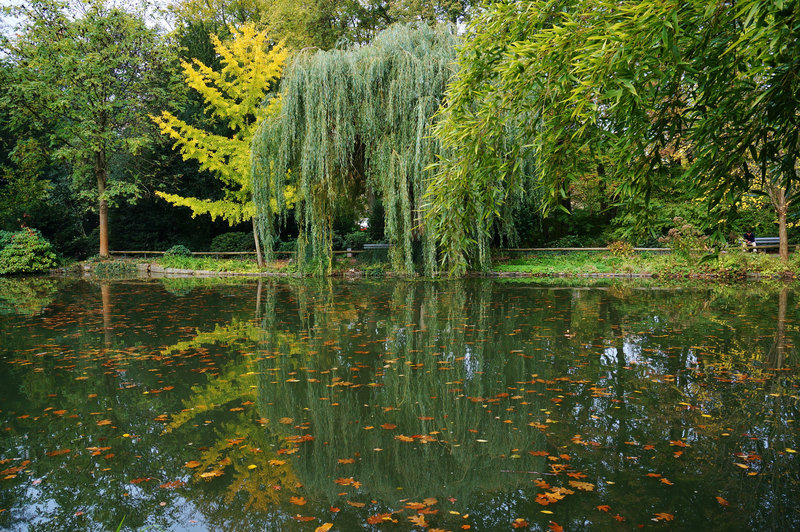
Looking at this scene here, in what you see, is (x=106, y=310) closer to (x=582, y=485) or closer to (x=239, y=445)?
(x=239, y=445)

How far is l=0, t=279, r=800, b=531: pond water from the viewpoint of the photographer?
3.14m

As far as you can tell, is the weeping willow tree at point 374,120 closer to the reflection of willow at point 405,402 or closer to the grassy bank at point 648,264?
the grassy bank at point 648,264

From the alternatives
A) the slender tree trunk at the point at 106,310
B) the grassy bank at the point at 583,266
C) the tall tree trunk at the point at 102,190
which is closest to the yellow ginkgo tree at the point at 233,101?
the grassy bank at the point at 583,266

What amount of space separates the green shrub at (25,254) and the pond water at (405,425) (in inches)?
610

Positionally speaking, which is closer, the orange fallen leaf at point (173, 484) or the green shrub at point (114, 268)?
the orange fallen leaf at point (173, 484)

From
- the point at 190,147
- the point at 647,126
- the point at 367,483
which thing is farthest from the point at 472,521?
the point at 190,147

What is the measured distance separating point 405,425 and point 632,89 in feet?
10.1

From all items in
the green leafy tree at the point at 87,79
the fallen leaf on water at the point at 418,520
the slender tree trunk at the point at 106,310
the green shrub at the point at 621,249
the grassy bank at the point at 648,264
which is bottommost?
the fallen leaf on water at the point at 418,520

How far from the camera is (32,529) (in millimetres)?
2984

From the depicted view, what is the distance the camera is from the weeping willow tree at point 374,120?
569 inches

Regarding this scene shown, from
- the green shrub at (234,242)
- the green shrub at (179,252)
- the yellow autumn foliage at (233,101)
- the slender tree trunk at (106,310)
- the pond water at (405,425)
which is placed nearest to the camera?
the pond water at (405,425)

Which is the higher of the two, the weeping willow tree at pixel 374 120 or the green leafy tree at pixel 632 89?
the weeping willow tree at pixel 374 120

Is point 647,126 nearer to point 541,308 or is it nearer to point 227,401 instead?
point 227,401

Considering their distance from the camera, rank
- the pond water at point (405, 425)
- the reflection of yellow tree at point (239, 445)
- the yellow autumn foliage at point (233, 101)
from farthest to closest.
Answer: the yellow autumn foliage at point (233, 101), the reflection of yellow tree at point (239, 445), the pond water at point (405, 425)
